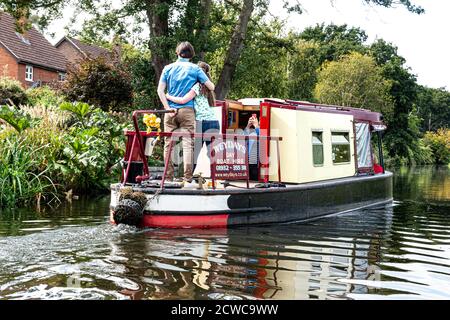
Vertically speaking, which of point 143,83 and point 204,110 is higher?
point 143,83

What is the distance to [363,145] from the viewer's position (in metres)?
12.6

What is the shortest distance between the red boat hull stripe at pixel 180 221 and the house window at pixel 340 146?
3.94 meters

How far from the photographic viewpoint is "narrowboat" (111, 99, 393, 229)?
27.0ft

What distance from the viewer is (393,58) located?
51.7 meters

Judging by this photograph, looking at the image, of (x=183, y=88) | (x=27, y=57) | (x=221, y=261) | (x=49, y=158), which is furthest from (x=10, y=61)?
(x=221, y=261)

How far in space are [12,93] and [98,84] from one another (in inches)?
205

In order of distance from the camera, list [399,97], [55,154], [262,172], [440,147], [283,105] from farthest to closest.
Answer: [440,147]
[399,97]
[55,154]
[262,172]
[283,105]

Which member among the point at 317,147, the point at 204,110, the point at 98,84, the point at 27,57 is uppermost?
the point at 27,57

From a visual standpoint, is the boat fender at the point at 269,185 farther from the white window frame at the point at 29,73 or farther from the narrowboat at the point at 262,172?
the white window frame at the point at 29,73

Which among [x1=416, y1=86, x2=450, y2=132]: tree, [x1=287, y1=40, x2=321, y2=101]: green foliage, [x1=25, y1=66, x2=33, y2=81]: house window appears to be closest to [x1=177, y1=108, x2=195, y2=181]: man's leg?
[x1=287, y1=40, x2=321, y2=101]: green foliage

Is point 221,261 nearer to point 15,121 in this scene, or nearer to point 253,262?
point 253,262

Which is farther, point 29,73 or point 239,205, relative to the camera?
point 29,73

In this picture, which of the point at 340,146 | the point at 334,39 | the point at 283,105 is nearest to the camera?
the point at 283,105

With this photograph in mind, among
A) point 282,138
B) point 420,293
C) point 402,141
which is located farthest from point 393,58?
point 420,293
